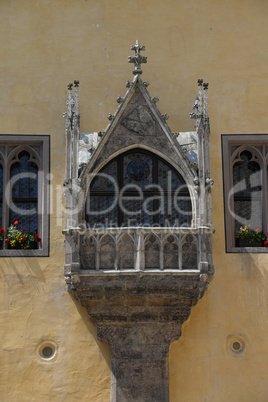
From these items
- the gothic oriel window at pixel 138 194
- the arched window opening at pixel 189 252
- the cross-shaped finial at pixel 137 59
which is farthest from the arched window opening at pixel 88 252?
the cross-shaped finial at pixel 137 59

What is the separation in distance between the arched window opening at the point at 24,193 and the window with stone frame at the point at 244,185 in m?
3.33

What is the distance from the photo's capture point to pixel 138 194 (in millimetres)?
12852

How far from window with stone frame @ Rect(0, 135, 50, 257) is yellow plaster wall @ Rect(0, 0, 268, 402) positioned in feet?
0.53

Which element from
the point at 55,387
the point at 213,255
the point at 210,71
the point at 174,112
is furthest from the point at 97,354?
the point at 210,71

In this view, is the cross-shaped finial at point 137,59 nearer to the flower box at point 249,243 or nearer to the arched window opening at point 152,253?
the arched window opening at point 152,253

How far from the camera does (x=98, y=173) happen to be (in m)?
12.8

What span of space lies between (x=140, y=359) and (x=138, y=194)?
268 centimetres

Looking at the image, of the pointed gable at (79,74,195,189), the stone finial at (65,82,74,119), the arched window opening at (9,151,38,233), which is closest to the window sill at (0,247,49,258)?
the arched window opening at (9,151,38,233)

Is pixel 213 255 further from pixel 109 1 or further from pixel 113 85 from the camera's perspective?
pixel 109 1

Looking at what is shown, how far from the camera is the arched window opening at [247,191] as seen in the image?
13.6m

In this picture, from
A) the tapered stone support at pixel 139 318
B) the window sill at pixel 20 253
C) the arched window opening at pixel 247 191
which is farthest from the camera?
the arched window opening at pixel 247 191

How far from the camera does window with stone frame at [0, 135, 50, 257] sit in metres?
13.2

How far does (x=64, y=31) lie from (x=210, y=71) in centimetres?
274

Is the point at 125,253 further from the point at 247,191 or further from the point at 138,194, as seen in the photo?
the point at 247,191
